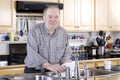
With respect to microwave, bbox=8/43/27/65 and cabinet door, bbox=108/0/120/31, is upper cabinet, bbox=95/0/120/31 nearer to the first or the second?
cabinet door, bbox=108/0/120/31

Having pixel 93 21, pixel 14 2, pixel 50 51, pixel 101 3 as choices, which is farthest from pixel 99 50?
pixel 50 51

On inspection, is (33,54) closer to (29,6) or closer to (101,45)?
(29,6)

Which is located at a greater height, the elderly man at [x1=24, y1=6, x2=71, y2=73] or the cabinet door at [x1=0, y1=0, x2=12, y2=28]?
the cabinet door at [x1=0, y1=0, x2=12, y2=28]

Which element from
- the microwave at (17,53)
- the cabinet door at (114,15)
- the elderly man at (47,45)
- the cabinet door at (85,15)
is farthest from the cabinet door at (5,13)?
the cabinet door at (114,15)

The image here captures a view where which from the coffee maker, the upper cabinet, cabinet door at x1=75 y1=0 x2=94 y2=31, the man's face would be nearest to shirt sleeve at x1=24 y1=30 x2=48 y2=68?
the man's face

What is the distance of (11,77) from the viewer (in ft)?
7.47

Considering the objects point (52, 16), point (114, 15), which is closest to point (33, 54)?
point (52, 16)

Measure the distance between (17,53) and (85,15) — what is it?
4.86 ft

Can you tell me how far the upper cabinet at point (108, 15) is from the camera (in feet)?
16.6

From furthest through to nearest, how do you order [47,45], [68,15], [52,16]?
1. [68,15]
2. [47,45]
3. [52,16]

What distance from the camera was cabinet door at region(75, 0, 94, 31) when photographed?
15.6ft

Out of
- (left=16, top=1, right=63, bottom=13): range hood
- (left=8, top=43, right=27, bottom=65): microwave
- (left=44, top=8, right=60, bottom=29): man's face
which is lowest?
(left=8, top=43, right=27, bottom=65): microwave

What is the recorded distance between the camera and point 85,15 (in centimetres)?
486

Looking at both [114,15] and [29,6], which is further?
[114,15]
